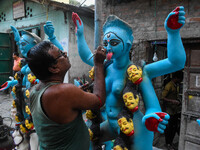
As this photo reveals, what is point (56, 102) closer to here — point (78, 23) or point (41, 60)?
point (41, 60)

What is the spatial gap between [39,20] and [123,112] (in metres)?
6.14

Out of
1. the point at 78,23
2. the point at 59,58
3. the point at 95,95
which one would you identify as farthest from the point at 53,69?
the point at 78,23

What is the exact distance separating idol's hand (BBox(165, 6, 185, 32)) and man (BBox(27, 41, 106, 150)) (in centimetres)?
80

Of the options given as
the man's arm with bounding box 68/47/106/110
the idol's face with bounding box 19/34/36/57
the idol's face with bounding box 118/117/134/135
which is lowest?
the idol's face with bounding box 118/117/134/135

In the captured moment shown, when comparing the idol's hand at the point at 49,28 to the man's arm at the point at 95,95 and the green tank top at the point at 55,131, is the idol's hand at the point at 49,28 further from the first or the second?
the green tank top at the point at 55,131

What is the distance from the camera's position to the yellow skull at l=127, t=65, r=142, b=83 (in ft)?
5.41

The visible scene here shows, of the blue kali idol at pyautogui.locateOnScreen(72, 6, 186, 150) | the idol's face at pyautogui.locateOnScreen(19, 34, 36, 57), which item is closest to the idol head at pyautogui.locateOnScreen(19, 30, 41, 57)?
the idol's face at pyautogui.locateOnScreen(19, 34, 36, 57)

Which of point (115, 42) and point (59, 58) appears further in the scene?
point (115, 42)

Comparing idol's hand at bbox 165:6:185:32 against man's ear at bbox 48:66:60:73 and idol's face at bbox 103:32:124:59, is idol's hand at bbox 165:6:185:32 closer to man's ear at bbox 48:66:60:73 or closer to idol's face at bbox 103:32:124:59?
idol's face at bbox 103:32:124:59

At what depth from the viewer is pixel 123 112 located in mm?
1688

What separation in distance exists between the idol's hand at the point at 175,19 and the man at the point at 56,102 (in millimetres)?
797

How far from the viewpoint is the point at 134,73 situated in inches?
65.5

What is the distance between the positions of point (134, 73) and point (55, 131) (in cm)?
91

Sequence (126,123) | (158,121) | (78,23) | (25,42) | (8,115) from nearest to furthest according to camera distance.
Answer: (158,121) < (126,123) < (78,23) < (25,42) < (8,115)
